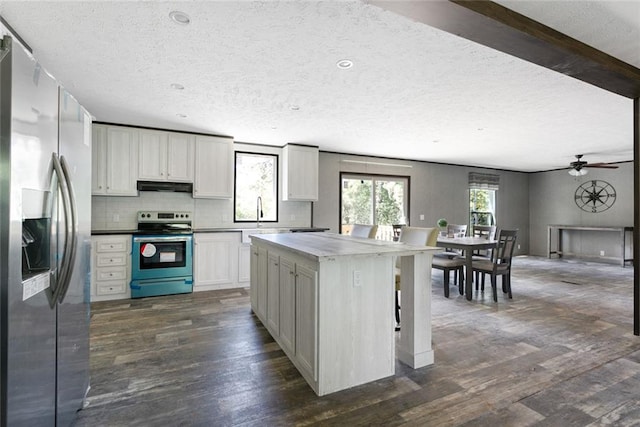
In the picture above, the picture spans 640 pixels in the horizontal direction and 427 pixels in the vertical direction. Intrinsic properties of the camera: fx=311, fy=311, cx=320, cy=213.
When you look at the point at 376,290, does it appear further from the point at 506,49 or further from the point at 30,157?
the point at 30,157

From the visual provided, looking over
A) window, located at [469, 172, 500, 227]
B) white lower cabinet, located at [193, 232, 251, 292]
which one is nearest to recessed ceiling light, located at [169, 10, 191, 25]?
white lower cabinet, located at [193, 232, 251, 292]

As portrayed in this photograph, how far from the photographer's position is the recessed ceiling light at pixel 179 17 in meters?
1.91

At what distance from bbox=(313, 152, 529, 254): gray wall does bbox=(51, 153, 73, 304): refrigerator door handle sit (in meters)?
4.69

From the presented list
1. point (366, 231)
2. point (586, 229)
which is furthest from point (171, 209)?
point (586, 229)

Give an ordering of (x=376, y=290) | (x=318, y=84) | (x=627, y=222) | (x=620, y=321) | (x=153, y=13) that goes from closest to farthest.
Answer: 1. (x=153, y=13)
2. (x=376, y=290)
3. (x=318, y=84)
4. (x=620, y=321)
5. (x=627, y=222)

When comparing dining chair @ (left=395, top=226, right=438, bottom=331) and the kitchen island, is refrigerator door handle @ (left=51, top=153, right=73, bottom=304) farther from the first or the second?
dining chair @ (left=395, top=226, right=438, bottom=331)

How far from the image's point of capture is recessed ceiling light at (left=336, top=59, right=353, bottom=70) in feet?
8.17

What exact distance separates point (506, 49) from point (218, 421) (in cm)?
284

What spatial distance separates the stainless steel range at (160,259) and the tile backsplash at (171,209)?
0.18 meters

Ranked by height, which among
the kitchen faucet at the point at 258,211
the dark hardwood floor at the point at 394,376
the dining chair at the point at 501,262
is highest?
the kitchen faucet at the point at 258,211

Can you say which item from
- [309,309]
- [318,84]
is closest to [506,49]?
[318,84]

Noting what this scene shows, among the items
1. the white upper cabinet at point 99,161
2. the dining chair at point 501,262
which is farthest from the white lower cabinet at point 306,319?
the white upper cabinet at point 99,161

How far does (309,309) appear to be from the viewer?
2018mm

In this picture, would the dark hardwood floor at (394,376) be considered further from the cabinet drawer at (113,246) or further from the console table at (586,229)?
the console table at (586,229)
